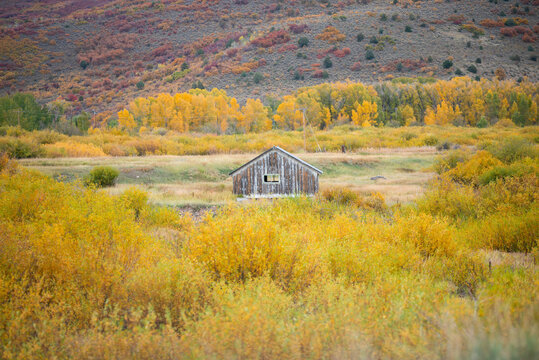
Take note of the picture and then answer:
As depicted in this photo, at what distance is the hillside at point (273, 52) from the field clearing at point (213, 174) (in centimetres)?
4870

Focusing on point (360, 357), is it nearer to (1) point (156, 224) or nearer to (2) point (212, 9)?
(1) point (156, 224)

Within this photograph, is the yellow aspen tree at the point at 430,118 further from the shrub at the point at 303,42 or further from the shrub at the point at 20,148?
the shrub at the point at 20,148

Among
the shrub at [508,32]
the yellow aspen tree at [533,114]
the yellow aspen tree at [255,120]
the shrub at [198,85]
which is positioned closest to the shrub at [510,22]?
the shrub at [508,32]

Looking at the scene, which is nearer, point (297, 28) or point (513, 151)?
point (513, 151)

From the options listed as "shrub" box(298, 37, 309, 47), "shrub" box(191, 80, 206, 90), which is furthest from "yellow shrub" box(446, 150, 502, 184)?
"shrub" box(298, 37, 309, 47)

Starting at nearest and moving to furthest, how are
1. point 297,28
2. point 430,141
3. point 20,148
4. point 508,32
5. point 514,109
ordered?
point 20,148, point 430,141, point 514,109, point 508,32, point 297,28

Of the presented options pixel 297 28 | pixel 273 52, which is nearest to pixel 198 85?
pixel 273 52

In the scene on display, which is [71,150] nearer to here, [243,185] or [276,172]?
[243,185]

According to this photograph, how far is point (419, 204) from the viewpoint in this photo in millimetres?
15320

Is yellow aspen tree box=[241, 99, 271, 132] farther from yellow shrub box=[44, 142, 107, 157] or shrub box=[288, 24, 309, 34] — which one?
shrub box=[288, 24, 309, 34]

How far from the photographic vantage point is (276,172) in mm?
22734

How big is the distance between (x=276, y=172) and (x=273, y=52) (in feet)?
327

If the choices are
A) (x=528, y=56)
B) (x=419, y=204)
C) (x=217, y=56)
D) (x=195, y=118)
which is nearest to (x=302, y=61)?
(x=217, y=56)

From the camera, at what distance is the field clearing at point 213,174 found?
74.5 ft
